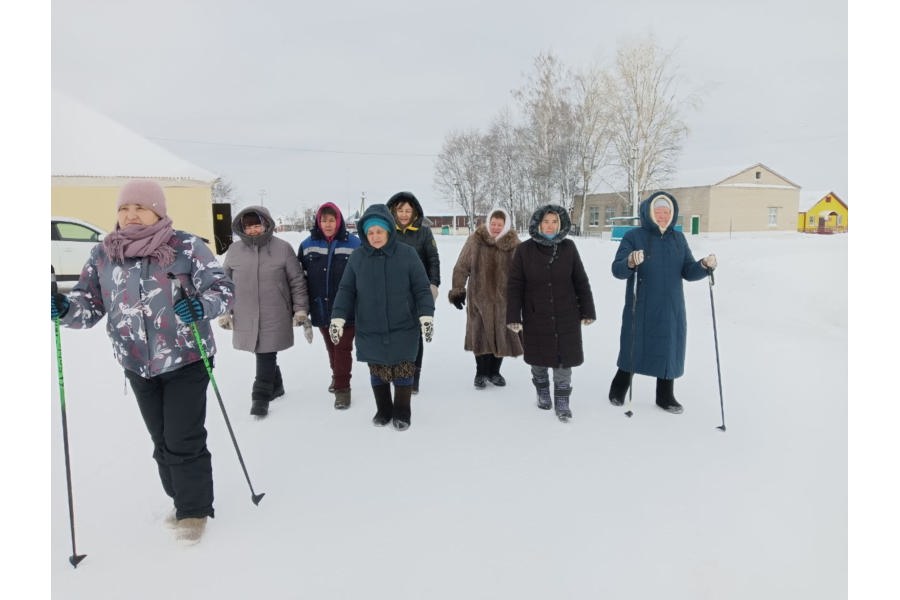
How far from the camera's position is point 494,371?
16.2 ft

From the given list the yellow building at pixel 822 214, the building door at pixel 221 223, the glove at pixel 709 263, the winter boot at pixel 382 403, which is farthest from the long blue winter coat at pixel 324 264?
the yellow building at pixel 822 214

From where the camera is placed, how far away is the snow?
7.25ft

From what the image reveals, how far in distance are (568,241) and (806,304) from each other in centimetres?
579

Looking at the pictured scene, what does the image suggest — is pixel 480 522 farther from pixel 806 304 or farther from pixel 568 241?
pixel 806 304

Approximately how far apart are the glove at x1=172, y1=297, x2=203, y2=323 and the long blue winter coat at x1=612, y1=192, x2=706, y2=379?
2943 millimetres

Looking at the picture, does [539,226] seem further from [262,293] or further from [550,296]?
[262,293]

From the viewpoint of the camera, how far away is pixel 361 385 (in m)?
4.90

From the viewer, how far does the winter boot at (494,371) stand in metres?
4.89

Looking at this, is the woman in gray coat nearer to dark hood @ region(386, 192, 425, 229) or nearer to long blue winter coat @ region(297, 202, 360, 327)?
long blue winter coat @ region(297, 202, 360, 327)

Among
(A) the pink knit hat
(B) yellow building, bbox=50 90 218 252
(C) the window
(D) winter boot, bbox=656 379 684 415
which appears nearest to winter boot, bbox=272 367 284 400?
(A) the pink knit hat

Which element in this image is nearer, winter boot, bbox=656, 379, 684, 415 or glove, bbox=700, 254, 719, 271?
glove, bbox=700, 254, 719, 271

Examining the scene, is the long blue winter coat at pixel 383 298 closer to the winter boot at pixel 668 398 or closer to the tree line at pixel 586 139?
the winter boot at pixel 668 398

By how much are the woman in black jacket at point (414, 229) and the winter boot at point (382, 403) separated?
68cm

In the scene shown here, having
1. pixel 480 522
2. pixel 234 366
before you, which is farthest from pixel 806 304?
pixel 234 366
